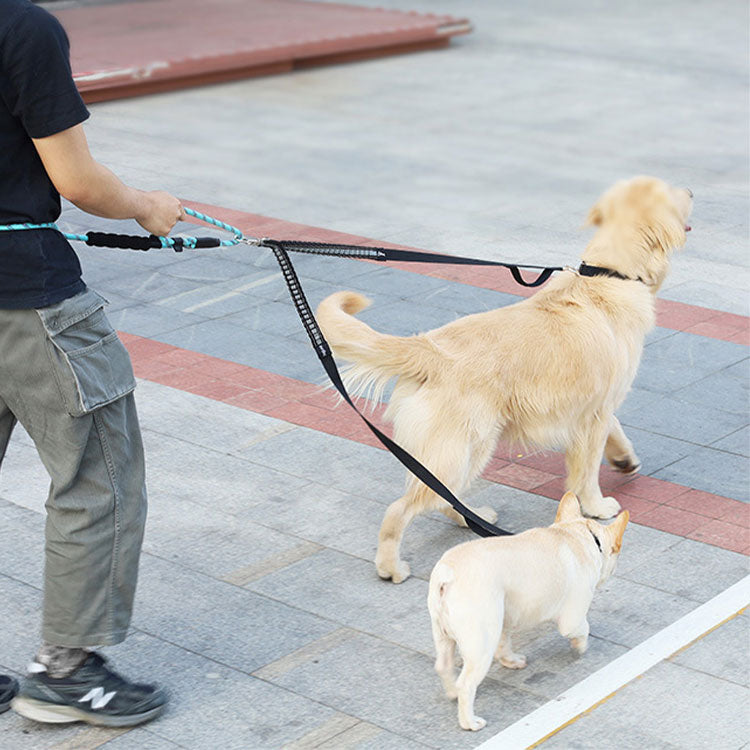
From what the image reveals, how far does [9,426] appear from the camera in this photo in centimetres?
381

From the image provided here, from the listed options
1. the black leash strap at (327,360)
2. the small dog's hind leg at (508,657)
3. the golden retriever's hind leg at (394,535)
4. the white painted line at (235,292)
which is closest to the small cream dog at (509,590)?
the small dog's hind leg at (508,657)

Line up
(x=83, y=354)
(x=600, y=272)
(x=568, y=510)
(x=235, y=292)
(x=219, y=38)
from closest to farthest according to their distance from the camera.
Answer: (x=83, y=354) → (x=568, y=510) → (x=600, y=272) → (x=235, y=292) → (x=219, y=38)

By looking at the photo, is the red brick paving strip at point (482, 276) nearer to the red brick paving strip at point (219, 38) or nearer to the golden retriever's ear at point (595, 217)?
the golden retriever's ear at point (595, 217)

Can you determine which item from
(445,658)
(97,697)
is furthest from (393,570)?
(97,697)

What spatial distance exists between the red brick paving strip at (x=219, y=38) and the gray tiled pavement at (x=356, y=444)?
44 cm

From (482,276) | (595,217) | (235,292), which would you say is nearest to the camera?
(595,217)

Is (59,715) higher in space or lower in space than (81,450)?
lower

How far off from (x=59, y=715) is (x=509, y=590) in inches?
55.6

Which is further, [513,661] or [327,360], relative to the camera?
[327,360]

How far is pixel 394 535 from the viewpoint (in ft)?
15.3

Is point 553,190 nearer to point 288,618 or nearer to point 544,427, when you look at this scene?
point 544,427

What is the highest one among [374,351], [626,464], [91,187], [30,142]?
[30,142]

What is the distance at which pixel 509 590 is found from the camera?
3801mm

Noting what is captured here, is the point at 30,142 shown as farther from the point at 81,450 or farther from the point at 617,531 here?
the point at 617,531
